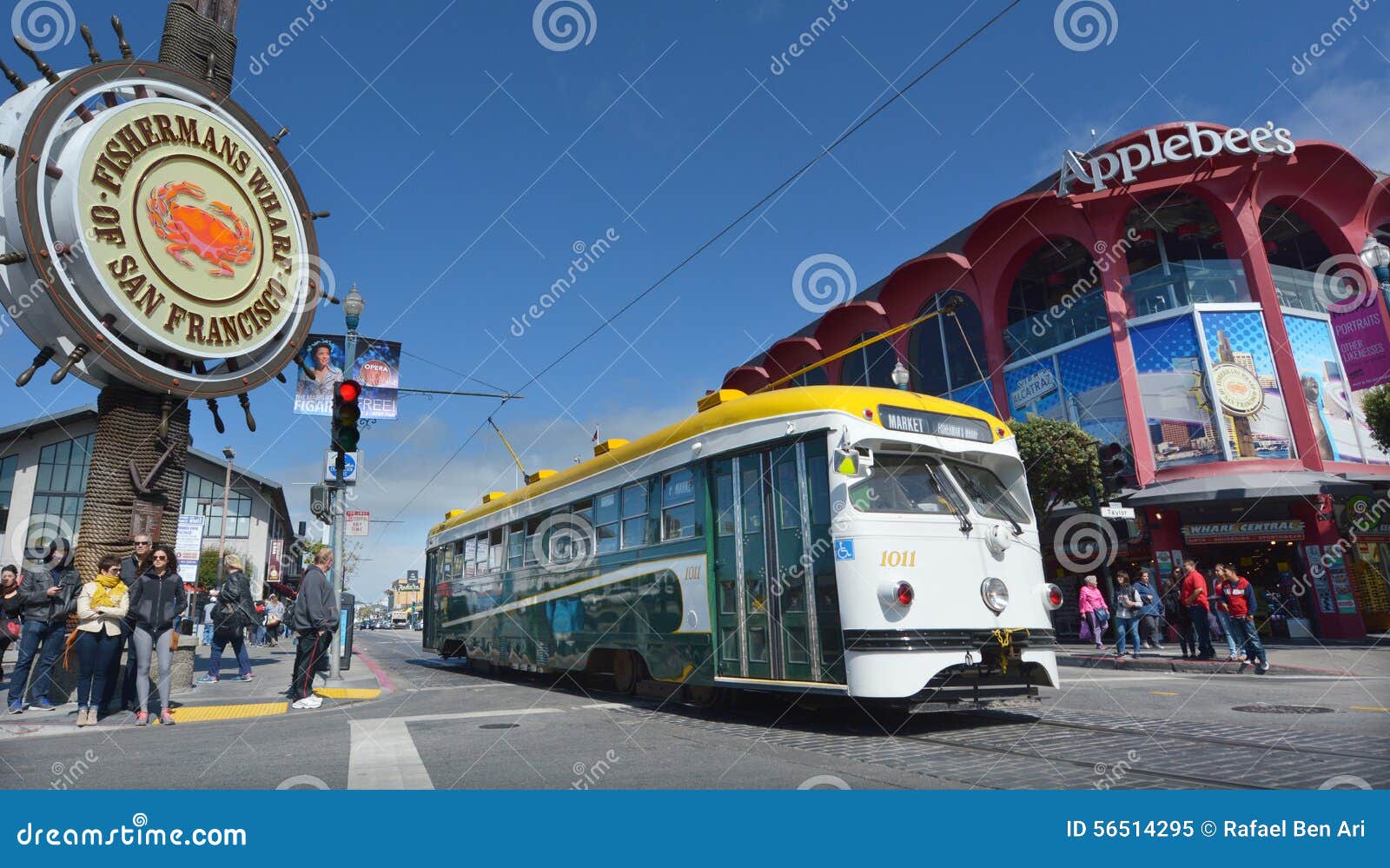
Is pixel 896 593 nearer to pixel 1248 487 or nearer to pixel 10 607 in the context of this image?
pixel 10 607

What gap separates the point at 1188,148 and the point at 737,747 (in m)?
24.6

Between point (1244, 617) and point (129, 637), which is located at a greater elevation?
point (129, 637)

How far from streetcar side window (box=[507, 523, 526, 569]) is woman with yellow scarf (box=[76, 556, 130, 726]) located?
563cm

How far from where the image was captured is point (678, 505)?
30.6 ft

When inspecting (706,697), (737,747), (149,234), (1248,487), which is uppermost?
(149,234)

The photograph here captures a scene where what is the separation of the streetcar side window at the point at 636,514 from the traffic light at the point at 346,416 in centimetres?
323

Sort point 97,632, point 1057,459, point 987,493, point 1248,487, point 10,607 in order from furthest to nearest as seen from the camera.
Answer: point 1057,459 → point 1248,487 → point 10,607 → point 97,632 → point 987,493

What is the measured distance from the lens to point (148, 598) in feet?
28.0

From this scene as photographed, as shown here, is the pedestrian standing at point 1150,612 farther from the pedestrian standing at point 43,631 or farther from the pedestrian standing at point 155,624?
the pedestrian standing at point 43,631

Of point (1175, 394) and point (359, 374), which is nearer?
point (359, 374)

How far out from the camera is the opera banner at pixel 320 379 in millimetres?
14523

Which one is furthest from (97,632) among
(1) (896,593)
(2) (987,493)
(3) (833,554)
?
(2) (987,493)

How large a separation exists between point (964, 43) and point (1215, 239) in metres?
20.9

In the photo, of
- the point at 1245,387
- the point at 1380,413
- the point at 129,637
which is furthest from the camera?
the point at 1245,387
